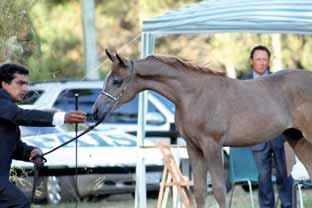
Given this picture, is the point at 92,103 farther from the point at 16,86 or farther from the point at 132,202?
the point at 16,86

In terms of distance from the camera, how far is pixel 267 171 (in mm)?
11250

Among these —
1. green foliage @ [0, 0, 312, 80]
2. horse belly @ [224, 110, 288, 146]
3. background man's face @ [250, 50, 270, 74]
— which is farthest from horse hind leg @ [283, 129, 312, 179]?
green foliage @ [0, 0, 312, 80]

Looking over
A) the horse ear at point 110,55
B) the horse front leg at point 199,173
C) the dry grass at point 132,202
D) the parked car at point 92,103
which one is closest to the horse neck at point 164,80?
the horse ear at point 110,55

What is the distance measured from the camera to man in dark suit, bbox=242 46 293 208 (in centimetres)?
1122

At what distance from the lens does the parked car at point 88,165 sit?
45.0 ft


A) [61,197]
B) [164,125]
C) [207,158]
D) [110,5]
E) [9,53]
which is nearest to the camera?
[207,158]

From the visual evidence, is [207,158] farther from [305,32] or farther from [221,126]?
[305,32]

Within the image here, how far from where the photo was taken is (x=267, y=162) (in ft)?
36.9

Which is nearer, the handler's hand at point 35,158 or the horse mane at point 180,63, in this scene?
the handler's hand at point 35,158

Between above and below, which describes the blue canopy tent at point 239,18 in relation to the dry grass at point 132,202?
above

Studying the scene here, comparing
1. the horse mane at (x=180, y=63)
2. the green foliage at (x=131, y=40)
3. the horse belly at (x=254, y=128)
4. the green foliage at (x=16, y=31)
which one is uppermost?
the green foliage at (x=131, y=40)

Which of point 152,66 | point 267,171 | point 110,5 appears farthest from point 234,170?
point 110,5

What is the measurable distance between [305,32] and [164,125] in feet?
16.2

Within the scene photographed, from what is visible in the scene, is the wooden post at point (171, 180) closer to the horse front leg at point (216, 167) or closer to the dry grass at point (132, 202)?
the dry grass at point (132, 202)
